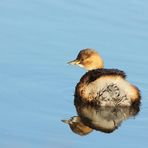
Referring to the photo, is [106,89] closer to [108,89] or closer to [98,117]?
[108,89]

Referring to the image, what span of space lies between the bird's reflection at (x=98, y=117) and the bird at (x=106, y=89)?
69 mm

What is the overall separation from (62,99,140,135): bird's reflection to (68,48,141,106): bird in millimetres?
69

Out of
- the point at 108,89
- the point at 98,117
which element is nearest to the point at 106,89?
the point at 108,89

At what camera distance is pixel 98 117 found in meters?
10.6

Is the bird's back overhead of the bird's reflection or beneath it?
overhead

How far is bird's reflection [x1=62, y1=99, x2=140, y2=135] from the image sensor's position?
33.4ft

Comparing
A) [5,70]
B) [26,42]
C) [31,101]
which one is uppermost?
[26,42]

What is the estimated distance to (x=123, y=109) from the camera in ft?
36.1

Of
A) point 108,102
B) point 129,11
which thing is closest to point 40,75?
point 108,102

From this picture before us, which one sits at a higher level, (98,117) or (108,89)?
(108,89)

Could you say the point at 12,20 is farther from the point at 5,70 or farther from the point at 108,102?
the point at 108,102

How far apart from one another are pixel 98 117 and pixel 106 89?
0.40 metres

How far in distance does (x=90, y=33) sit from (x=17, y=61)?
5.55 ft

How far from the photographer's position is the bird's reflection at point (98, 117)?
10195 mm
